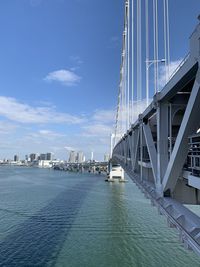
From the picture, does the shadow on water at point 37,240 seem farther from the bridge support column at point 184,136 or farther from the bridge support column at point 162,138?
the bridge support column at point 184,136

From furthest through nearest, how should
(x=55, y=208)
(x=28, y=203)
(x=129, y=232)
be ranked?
(x=28, y=203), (x=55, y=208), (x=129, y=232)

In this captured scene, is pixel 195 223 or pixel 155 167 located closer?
pixel 195 223

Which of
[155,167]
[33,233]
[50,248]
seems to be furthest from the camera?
[33,233]

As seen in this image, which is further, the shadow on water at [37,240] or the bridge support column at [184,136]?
the shadow on water at [37,240]

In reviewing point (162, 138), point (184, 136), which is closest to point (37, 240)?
point (162, 138)

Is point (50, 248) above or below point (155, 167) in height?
below

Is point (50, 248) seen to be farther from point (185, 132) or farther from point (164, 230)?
point (185, 132)

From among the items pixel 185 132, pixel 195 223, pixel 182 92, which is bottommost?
pixel 195 223

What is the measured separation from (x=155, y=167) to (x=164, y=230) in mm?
11664

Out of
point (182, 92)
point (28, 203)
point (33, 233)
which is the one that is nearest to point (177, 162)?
point (182, 92)

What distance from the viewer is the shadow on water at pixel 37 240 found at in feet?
39.4

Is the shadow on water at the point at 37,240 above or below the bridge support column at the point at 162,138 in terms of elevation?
below

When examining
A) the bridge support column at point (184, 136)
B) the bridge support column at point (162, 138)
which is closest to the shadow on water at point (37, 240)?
the bridge support column at point (162, 138)

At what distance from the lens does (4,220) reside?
62.8 feet
